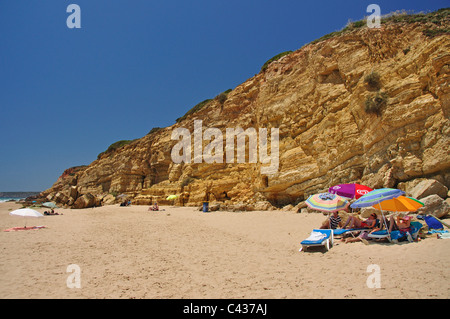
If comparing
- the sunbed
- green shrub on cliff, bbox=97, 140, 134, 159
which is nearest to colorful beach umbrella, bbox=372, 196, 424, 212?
the sunbed

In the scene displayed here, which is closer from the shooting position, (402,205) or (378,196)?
(378,196)

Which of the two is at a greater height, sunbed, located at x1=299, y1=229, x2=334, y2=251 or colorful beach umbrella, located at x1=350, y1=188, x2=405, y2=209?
colorful beach umbrella, located at x1=350, y1=188, x2=405, y2=209

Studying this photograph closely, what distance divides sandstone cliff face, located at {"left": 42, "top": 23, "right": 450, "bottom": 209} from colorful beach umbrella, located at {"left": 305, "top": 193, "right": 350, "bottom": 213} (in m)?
3.86

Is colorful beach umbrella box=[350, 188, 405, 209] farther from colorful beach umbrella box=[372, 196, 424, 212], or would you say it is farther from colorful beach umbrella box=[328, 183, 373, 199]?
colorful beach umbrella box=[328, 183, 373, 199]

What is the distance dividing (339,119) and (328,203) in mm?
8612

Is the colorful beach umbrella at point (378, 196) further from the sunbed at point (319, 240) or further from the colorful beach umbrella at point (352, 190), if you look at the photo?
the colorful beach umbrella at point (352, 190)

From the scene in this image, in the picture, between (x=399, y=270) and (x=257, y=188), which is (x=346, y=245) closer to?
(x=399, y=270)

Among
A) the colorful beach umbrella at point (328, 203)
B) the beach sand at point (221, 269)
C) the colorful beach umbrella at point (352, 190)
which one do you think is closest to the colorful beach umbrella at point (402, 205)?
the beach sand at point (221, 269)

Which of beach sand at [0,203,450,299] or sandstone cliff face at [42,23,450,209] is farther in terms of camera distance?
sandstone cliff face at [42,23,450,209]

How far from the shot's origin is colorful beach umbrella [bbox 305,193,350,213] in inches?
313

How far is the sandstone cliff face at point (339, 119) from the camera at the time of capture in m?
10.0

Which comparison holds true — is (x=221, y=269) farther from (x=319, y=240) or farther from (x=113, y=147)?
(x=113, y=147)

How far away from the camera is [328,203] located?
8148 mm

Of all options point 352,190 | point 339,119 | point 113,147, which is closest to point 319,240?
point 352,190
